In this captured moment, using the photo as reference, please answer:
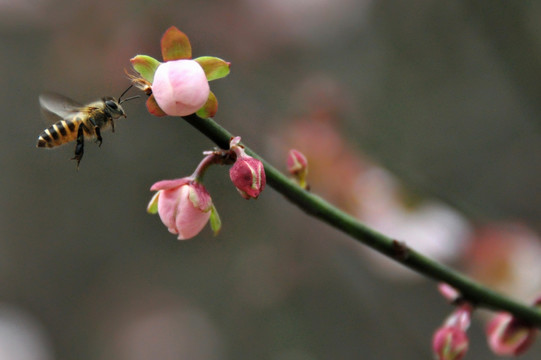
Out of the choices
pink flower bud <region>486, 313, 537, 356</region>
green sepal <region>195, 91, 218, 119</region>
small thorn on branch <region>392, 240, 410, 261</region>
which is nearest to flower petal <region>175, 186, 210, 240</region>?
green sepal <region>195, 91, 218, 119</region>

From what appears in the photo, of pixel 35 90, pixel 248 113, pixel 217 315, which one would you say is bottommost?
pixel 217 315

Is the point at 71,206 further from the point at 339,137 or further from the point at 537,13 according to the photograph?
the point at 537,13

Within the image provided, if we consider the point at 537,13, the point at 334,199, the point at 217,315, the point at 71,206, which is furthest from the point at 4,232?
the point at 537,13

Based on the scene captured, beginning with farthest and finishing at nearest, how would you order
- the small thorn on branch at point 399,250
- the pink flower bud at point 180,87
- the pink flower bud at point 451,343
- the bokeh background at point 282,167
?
Answer: 1. the bokeh background at point 282,167
2. the pink flower bud at point 451,343
3. the small thorn on branch at point 399,250
4. the pink flower bud at point 180,87

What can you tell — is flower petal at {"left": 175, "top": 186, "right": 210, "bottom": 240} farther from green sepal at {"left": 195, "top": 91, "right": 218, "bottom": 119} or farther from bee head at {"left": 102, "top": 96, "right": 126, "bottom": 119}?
bee head at {"left": 102, "top": 96, "right": 126, "bottom": 119}

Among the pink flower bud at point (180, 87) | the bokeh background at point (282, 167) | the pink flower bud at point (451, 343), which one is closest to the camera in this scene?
the pink flower bud at point (180, 87)

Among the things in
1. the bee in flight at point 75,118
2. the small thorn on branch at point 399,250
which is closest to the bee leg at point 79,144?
the bee in flight at point 75,118

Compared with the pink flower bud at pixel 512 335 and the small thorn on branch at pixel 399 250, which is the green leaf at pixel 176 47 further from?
the pink flower bud at pixel 512 335

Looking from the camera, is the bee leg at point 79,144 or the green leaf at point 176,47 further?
the bee leg at point 79,144
